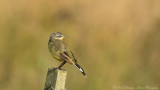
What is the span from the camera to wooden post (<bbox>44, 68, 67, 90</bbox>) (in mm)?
4484

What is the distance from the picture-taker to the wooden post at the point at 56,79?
4484 mm

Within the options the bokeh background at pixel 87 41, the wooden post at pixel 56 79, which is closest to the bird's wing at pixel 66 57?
the wooden post at pixel 56 79

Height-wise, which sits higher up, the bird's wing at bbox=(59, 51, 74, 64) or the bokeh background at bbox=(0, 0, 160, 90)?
the bird's wing at bbox=(59, 51, 74, 64)

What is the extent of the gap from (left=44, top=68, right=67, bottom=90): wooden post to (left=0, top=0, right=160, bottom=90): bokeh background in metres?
2.37

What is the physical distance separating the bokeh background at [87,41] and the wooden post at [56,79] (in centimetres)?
237

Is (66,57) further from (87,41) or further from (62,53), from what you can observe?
(87,41)

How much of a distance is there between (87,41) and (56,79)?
3.58 meters

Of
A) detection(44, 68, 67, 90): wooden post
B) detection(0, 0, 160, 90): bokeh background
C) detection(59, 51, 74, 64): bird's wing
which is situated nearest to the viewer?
detection(44, 68, 67, 90): wooden post

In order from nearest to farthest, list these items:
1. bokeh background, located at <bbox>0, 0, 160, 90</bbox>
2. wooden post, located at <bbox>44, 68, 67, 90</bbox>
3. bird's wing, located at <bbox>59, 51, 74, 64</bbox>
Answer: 1. wooden post, located at <bbox>44, 68, 67, 90</bbox>
2. bird's wing, located at <bbox>59, 51, 74, 64</bbox>
3. bokeh background, located at <bbox>0, 0, 160, 90</bbox>

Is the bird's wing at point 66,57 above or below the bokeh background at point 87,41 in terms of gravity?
above

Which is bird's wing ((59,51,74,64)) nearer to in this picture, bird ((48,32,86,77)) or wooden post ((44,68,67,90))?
bird ((48,32,86,77))

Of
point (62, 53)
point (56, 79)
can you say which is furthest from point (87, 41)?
point (56, 79)

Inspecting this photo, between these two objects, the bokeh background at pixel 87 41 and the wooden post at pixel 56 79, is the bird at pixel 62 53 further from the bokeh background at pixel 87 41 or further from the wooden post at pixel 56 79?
the bokeh background at pixel 87 41

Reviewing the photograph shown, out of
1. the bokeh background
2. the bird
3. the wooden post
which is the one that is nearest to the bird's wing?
the bird
